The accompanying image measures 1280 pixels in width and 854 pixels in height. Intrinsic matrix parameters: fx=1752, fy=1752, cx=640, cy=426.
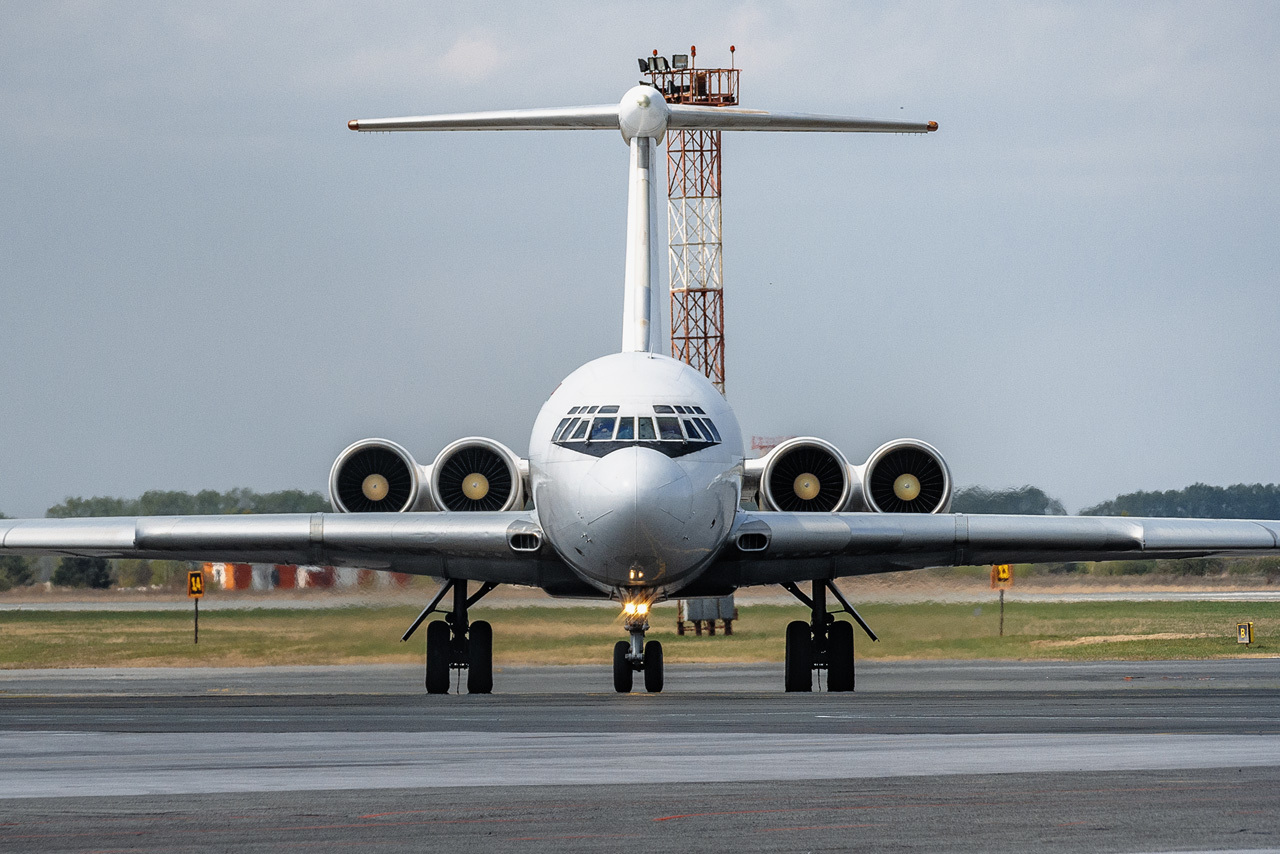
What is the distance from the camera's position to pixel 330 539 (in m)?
21.9

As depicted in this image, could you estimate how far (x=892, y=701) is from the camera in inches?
672

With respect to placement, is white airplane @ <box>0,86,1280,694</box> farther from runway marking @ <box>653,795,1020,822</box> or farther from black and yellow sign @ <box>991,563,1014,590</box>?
runway marking @ <box>653,795,1020,822</box>

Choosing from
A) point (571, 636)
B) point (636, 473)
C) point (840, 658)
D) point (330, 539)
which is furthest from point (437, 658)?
point (636, 473)

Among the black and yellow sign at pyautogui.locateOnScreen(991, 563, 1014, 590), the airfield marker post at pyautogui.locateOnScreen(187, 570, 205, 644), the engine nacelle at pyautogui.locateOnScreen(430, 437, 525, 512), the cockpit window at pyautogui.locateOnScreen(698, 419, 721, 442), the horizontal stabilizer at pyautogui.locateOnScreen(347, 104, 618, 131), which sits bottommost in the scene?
the airfield marker post at pyautogui.locateOnScreen(187, 570, 205, 644)

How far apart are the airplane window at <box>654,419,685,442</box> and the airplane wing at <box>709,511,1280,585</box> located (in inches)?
93.3

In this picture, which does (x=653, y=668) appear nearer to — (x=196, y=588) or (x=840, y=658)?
(x=840, y=658)

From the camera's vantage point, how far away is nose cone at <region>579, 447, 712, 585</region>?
59.6 feet

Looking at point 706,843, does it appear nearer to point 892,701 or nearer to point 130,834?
point 130,834

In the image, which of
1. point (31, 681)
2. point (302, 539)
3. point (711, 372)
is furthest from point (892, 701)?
point (711, 372)

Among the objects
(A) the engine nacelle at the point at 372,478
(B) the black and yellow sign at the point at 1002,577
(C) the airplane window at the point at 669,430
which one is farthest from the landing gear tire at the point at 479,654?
(B) the black and yellow sign at the point at 1002,577

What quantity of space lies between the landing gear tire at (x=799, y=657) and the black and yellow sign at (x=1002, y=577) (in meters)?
7.62

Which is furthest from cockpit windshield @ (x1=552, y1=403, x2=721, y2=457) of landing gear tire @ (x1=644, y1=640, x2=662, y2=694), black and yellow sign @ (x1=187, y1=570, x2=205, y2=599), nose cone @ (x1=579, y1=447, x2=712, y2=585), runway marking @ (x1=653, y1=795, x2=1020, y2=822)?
black and yellow sign @ (x1=187, y1=570, x2=205, y2=599)

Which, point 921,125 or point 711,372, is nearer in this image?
point 921,125

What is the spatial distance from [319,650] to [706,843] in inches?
826
